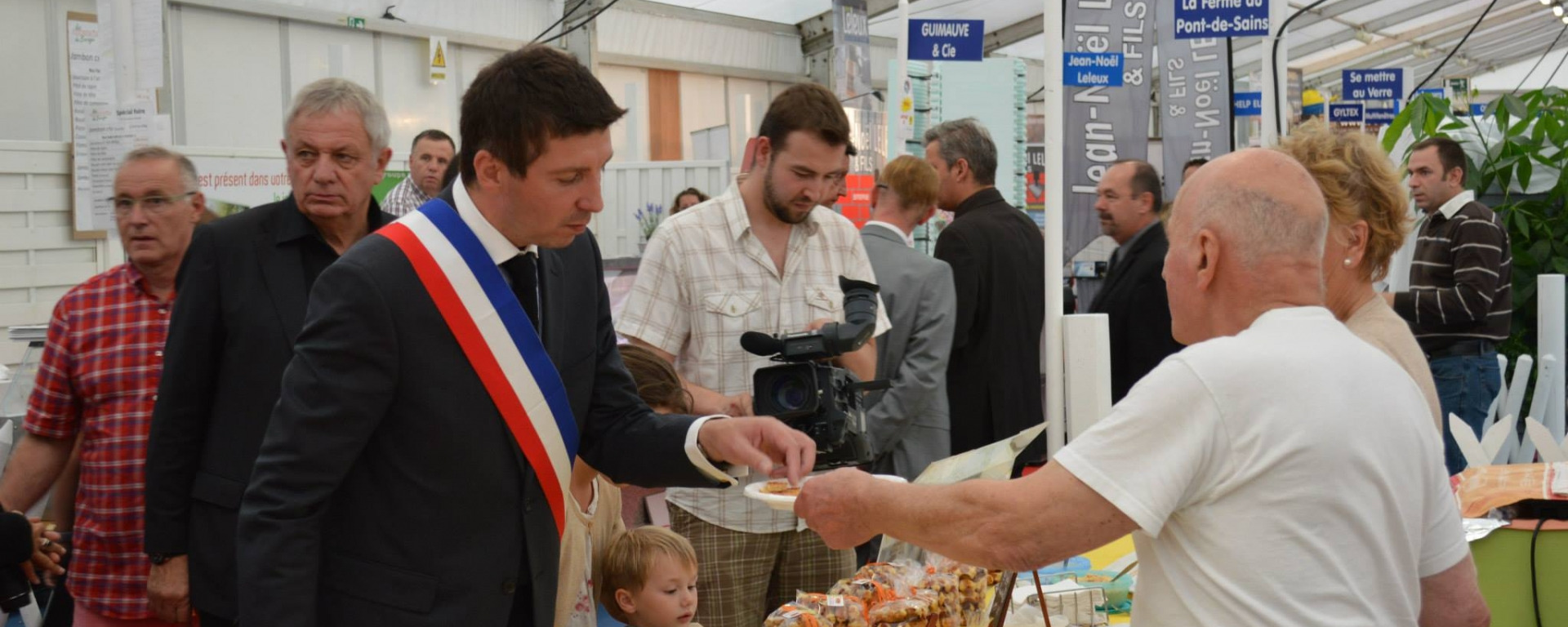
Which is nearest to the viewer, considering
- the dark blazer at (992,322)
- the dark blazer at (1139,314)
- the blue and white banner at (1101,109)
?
the dark blazer at (992,322)

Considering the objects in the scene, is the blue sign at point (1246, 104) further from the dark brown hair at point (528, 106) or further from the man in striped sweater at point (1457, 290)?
the dark brown hair at point (528, 106)

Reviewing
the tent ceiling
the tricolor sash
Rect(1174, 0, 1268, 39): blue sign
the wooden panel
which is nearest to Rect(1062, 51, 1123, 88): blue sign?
Rect(1174, 0, 1268, 39): blue sign

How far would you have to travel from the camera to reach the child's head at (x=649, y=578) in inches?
99.7

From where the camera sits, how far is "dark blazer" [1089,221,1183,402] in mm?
4410

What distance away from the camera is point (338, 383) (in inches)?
61.0

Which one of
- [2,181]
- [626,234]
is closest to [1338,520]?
[2,181]

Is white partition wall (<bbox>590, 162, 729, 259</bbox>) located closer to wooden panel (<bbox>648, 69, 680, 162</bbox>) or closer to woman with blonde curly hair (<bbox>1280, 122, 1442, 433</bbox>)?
wooden panel (<bbox>648, 69, 680, 162</bbox>)

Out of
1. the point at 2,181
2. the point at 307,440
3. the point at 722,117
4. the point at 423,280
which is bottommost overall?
the point at 307,440

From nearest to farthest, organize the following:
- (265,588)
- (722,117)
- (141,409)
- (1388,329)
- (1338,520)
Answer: (1338,520)
(265,588)
(1388,329)
(141,409)
(722,117)

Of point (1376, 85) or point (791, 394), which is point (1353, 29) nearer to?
point (1376, 85)

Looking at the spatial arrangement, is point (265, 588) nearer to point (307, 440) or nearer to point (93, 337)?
point (307, 440)

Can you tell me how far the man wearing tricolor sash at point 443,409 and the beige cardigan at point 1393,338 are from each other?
1.32m

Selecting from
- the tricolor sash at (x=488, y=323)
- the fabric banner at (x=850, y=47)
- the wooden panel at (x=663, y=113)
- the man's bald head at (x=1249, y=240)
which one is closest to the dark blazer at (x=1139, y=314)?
the man's bald head at (x=1249, y=240)

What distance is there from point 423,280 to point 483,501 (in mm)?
300
